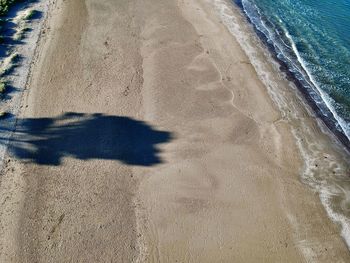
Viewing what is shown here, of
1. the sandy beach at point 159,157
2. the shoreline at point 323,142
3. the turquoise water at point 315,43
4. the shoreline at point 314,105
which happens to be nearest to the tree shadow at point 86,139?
the sandy beach at point 159,157

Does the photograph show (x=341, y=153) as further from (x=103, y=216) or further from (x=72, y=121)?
(x=72, y=121)

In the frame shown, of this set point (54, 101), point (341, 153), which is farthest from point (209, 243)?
point (54, 101)

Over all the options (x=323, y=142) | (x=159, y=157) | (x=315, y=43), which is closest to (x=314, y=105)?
(x=323, y=142)

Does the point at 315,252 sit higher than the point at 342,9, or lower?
lower

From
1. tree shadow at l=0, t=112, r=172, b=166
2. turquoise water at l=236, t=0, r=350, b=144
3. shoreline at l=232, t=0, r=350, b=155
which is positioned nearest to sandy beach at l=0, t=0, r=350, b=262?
tree shadow at l=0, t=112, r=172, b=166

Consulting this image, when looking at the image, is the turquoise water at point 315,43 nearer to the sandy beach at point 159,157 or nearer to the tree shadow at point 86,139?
the sandy beach at point 159,157

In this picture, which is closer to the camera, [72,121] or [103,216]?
[103,216]

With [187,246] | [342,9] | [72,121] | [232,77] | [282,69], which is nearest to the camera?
[187,246]
